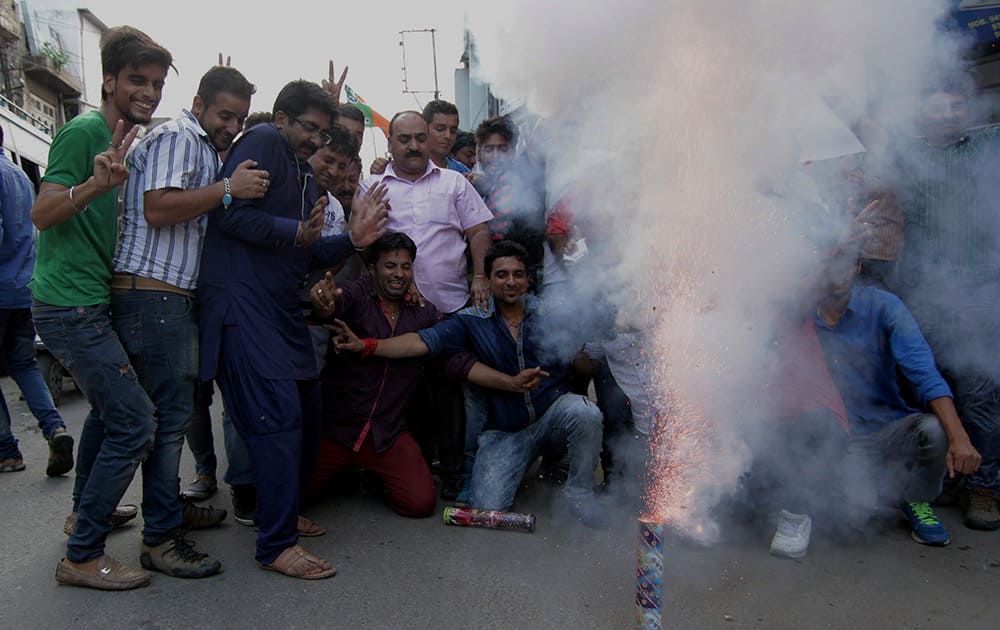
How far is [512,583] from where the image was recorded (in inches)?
109

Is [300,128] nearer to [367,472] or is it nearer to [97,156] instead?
[97,156]

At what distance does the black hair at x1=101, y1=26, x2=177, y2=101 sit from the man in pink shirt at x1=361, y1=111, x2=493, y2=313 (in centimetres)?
150

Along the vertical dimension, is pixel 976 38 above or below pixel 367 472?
above

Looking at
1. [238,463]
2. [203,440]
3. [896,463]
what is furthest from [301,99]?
[896,463]

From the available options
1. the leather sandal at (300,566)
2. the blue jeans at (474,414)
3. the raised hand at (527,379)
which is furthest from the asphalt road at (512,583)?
the raised hand at (527,379)

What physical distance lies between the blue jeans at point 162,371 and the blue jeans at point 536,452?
1.44 metres

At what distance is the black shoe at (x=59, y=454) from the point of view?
3.87 meters

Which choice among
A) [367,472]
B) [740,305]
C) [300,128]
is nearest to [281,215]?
[300,128]

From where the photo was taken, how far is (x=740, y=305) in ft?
10.3

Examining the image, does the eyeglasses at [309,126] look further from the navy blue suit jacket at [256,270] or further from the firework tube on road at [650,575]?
the firework tube on road at [650,575]

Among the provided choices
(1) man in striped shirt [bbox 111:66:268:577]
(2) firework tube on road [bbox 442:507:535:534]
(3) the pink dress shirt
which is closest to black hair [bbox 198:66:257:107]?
(1) man in striped shirt [bbox 111:66:268:577]

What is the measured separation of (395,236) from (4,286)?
2389 millimetres

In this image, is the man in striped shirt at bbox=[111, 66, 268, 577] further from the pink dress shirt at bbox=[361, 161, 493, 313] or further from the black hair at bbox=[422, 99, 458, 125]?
the black hair at bbox=[422, 99, 458, 125]

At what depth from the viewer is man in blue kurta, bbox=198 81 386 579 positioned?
276 cm
